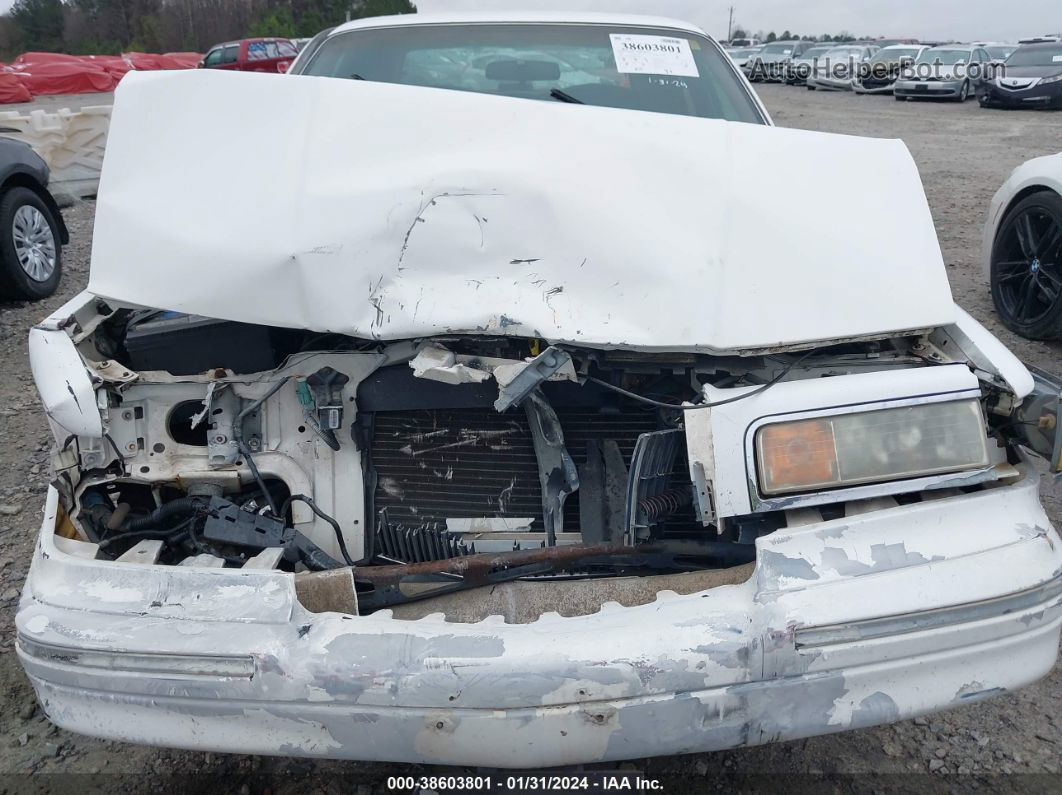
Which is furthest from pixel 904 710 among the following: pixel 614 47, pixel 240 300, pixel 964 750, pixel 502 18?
pixel 502 18

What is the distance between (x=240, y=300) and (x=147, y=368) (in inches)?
15.5

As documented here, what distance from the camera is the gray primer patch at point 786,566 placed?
154 cm

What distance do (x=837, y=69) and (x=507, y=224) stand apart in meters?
25.8

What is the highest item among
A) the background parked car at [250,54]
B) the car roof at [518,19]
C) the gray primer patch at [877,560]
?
the car roof at [518,19]

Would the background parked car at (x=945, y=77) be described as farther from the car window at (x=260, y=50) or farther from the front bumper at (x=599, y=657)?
the front bumper at (x=599, y=657)

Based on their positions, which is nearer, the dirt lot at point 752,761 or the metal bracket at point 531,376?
the metal bracket at point 531,376

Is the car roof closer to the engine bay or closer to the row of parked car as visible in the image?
the engine bay

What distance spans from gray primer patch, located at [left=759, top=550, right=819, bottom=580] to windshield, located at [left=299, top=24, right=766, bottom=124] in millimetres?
1877

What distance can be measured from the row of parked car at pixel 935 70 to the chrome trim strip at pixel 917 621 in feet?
51.6

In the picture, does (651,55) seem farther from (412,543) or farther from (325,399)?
(412,543)

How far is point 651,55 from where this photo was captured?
3023mm

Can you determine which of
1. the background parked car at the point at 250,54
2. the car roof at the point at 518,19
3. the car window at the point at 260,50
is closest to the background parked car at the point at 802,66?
the background parked car at the point at 250,54

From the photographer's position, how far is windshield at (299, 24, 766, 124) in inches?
115

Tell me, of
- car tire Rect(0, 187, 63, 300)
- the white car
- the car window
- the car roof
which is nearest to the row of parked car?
the white car
